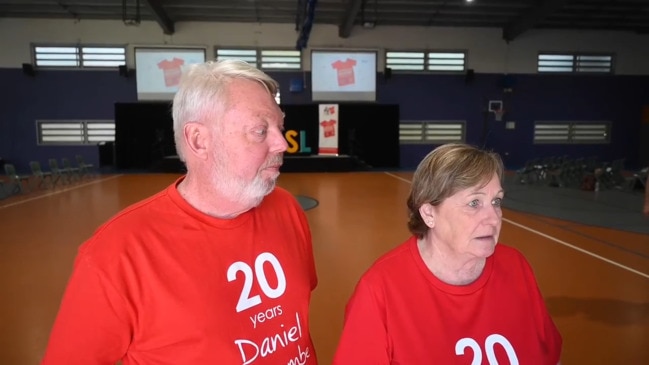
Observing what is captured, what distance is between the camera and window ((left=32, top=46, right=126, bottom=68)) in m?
15.9

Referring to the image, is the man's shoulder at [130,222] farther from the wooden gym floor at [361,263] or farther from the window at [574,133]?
the window at [574,133]

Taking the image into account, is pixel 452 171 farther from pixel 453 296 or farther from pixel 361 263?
pixel 361 263

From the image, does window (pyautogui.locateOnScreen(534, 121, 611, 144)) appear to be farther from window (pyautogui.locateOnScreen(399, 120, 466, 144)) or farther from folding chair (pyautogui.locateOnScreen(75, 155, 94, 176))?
folding chair (pyautogui.locateOnScreen(75, 155, 94, 176))

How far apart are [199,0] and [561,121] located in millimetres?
14482

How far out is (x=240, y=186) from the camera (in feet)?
4.36

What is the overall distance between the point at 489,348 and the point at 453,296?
0.20 m

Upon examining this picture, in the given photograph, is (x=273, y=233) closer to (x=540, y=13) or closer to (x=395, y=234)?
(x=395, y=234)

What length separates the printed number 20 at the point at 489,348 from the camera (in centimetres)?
142

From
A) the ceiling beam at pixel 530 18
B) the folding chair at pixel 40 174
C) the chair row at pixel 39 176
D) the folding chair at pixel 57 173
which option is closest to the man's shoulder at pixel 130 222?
the chair row at pixel 39 176

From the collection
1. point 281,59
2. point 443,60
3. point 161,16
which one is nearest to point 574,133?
point 443,60

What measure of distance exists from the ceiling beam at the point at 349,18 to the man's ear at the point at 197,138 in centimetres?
1402

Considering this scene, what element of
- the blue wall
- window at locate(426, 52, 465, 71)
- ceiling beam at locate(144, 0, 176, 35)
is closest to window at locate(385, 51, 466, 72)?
window at locate(426, 52, 465, 71)

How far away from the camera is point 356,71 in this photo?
1661 centimetres

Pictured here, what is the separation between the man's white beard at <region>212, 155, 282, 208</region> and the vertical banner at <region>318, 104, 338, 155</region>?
1518cm
